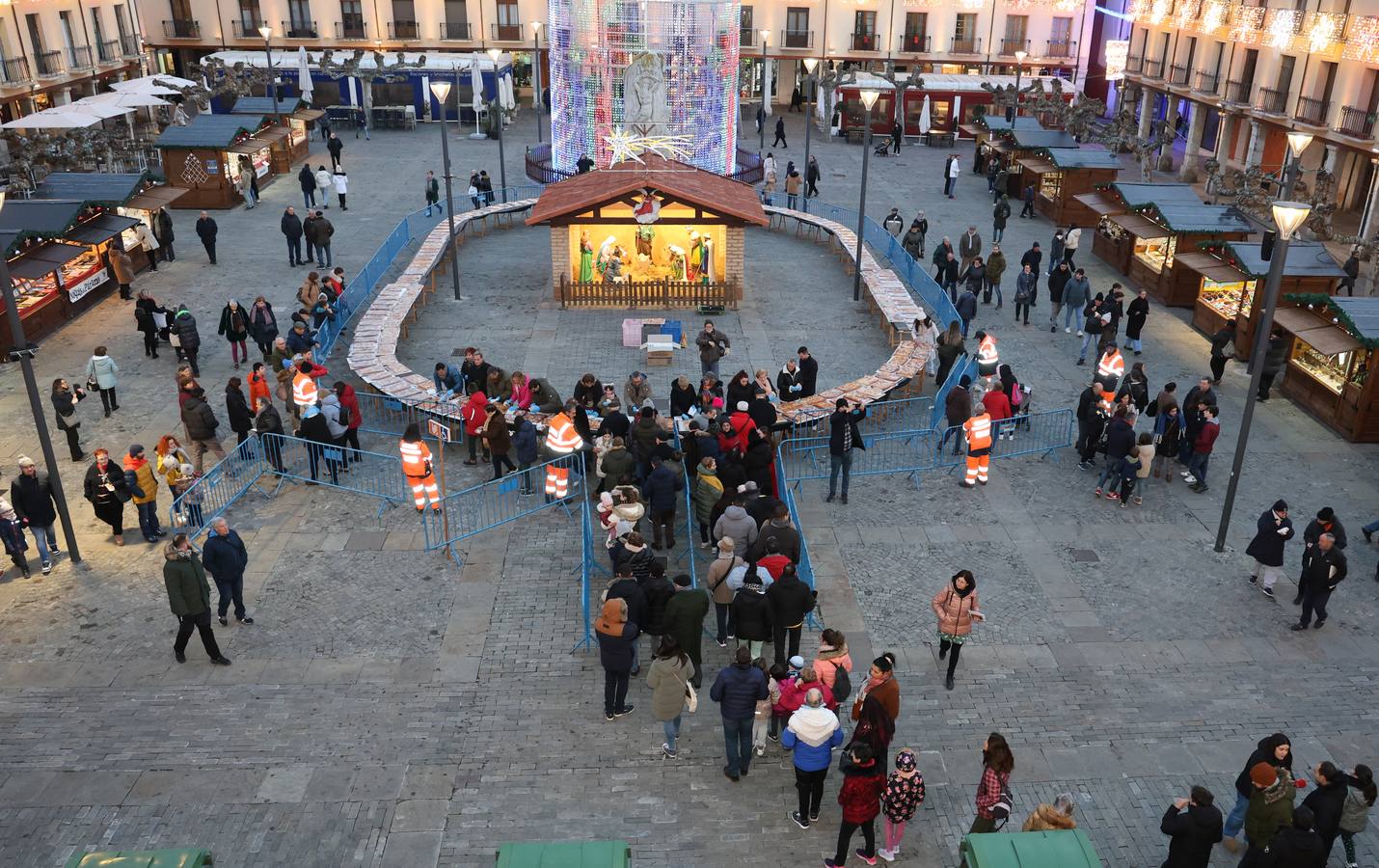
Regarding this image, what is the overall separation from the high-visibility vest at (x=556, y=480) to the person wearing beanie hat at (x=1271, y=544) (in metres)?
8.52

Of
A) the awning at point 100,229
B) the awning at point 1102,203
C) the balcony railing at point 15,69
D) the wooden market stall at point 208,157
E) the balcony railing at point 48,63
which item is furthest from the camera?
the balcony railing at point 48,63

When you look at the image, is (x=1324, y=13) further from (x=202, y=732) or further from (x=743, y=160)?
(x=202, y=732)

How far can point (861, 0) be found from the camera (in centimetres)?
5288

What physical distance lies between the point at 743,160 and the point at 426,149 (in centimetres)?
1345

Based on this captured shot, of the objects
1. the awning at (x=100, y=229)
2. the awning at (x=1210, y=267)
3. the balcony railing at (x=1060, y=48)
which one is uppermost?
the balcony railing at (x=1060, y=48)

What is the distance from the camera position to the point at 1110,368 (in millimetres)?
17688

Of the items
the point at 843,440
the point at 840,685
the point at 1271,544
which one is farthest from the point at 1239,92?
the point at 840,685

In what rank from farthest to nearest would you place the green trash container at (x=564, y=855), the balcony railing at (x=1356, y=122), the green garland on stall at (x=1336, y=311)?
1. the balcony railing at (x=1356, y=122)
2. the green garland on stall at (x=1336, y=311)
3. the green trash container at (x=564, y=855)

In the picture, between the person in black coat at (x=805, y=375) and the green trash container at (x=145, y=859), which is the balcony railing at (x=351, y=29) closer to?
the person in black coat at (x=805, y=375)

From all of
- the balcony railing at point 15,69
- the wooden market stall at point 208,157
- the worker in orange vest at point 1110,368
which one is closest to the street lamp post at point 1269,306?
the worker in orange vest at point 1110,368

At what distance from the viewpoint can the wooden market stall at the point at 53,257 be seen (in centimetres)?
2061

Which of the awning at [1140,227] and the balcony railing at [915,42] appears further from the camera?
the balcony railing at [915,42]

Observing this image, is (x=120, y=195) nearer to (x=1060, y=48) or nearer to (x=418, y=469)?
(x=418, y=469)

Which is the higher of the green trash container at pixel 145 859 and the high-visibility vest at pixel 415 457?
the green trash container at pixel 145 859
